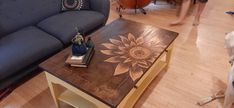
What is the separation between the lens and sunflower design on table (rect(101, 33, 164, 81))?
1368 millimetres

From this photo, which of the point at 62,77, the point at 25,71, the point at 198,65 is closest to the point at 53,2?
the point at 25,71

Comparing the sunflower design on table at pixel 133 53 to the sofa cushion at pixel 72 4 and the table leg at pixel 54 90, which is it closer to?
the table leg at pixel 54 90

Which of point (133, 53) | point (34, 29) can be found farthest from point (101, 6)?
point (133, 53)

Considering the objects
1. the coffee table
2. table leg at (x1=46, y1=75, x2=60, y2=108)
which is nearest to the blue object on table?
the coffee table

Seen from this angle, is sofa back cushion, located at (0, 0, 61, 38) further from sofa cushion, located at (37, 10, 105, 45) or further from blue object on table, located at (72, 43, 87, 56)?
blue object on table, located at (72, 43, 87, 56)

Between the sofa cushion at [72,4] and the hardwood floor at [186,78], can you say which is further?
the sofa cushion at [72,4]

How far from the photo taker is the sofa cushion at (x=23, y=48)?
1.57 meters

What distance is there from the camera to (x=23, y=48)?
66.1 inches

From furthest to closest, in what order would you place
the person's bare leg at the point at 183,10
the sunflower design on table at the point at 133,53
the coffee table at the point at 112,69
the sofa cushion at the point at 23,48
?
the person's bare leg at the point at 183,10 → the sofa cushion at the point at 23,48 → the sunflower design on table at the point at 133,53 → the coffee table at the point at 112,69

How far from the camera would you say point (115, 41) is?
1.67 meters

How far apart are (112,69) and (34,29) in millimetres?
1116

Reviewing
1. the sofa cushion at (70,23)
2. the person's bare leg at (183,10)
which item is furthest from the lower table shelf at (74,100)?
the person's bare leg at (183,10)

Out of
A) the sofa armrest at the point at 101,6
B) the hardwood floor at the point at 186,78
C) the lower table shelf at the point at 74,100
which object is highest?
the sofa armrest at the point at 101,6

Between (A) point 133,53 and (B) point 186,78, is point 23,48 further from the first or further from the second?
(B) point 186,78
